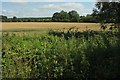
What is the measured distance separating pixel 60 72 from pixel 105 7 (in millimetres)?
24829

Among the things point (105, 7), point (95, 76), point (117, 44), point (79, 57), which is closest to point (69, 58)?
point (79, 57)

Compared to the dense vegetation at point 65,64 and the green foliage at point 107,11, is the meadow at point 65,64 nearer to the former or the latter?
the dense vegetation at point 65,64

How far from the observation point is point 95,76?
5781mm

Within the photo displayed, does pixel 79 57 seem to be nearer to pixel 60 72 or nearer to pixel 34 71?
pixel 60 72

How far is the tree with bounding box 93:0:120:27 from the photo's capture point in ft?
95.3

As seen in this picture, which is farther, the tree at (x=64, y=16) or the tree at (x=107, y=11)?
the tree at (x=64, y=16)

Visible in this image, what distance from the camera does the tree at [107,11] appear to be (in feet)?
95.3

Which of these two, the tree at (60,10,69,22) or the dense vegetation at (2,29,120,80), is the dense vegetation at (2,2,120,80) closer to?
the dense vegetation at (2,29,120,80)

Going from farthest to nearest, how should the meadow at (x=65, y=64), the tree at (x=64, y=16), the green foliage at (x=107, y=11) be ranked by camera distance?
the tree at (x=64, y=16)
the green foliage at (x=107, y=11)
the meadow at (x=65, y=64)

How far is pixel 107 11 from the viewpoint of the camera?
30.1m

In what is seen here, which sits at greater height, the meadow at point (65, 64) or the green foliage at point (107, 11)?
the green foliage at point (107, 11)

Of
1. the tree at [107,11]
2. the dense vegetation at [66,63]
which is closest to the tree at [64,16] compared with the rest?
the tree at [107,11]

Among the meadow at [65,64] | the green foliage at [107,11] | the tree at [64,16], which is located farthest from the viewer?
the tree at [64,16]

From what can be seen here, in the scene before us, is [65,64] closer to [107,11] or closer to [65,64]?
[65,64]
